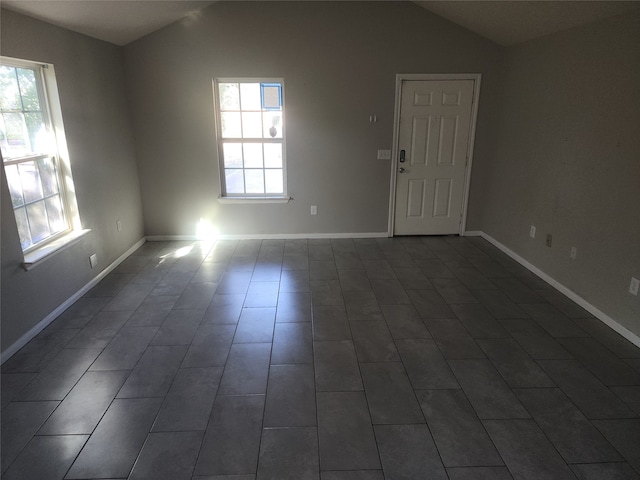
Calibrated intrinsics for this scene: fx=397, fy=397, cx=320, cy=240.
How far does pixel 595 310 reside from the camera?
10.6ft

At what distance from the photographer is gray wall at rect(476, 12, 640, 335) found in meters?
2.91

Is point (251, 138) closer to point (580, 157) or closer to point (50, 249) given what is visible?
point (50, 249)

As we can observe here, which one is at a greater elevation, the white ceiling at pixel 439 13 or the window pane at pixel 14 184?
the white ceiling at pixel 439 13

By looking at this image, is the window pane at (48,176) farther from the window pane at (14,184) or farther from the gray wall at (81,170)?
the window pane at (14,184)

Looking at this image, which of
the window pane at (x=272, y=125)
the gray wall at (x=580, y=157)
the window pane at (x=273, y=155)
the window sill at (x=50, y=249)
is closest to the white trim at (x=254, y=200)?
the window pane at (x=273, y=155)

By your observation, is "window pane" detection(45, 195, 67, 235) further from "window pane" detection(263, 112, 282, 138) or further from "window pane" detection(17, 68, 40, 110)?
"window pane" detection(263, 112, 282, 138)

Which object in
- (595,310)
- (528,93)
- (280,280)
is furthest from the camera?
(528,93)

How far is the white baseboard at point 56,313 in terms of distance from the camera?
8.79ft

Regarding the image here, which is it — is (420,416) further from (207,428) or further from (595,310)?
(595,310)

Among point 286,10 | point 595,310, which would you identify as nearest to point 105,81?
point 286,10

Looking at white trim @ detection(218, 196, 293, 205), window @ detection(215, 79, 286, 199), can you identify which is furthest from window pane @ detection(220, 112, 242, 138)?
white trim @ detection(218, 196, 293, 205)

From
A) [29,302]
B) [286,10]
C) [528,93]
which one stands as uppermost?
[286,10]

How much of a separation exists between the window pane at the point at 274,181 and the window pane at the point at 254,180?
0.07m

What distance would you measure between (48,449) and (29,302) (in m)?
1.34
